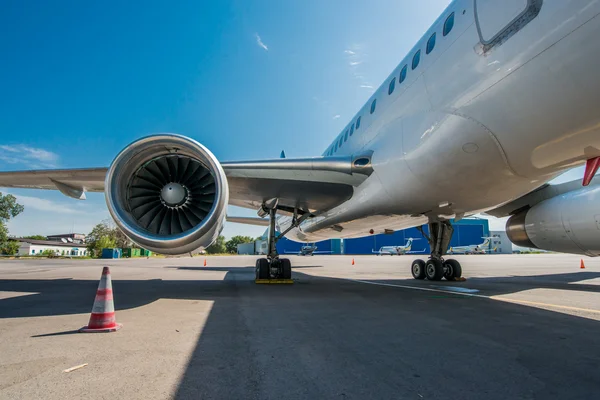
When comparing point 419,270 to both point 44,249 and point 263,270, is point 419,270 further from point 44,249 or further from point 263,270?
point 44,249

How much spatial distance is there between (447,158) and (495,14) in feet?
5.41

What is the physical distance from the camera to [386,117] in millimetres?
5738

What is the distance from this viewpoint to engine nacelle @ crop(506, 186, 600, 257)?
586 centimetres

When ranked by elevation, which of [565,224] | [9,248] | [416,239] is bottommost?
[9,248]

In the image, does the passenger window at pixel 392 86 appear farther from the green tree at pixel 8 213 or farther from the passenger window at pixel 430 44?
the green tree at pixel 8 213

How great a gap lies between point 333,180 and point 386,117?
147cm

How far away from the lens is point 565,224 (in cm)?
627

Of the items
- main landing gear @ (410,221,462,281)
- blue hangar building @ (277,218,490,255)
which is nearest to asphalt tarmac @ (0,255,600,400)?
main landing gear @ (410,221,462,281)

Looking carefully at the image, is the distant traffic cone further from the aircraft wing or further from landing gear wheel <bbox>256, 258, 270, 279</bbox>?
landing gear wheel <bbox>256, 258, 270, 279</bbox>

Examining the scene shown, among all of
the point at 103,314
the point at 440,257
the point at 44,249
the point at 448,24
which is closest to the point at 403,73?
the point at 448,24

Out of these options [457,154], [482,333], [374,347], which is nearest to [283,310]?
[374,347]

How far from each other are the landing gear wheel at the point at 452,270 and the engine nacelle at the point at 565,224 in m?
1.94

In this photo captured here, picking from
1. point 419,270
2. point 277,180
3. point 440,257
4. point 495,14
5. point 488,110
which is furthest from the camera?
point 419,270

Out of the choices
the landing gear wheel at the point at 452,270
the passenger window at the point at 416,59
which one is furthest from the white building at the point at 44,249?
the passenger window at the point at 416,59
